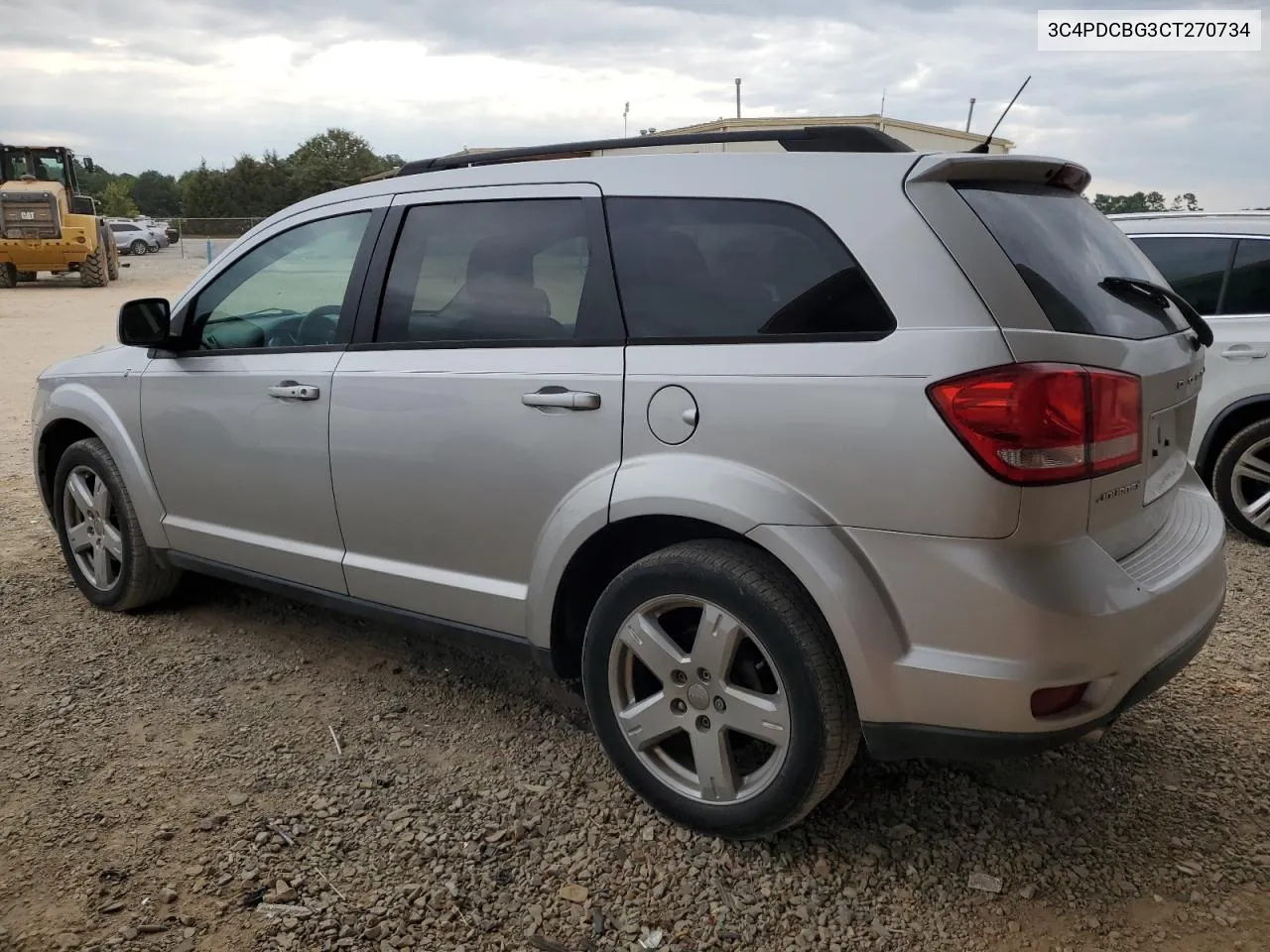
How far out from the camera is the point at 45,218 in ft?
77.3

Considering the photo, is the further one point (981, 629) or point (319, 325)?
point (319, 325)

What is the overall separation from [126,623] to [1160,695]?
4053 mm

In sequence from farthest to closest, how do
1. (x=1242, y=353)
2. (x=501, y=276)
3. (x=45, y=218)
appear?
(x=45, y=218) < (x=1242, y=353) < (x=501, y=276)

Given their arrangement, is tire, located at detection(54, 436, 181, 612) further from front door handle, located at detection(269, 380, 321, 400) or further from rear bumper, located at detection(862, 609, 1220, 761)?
rear bumper, located at detection(862, 609, 1220, 761)

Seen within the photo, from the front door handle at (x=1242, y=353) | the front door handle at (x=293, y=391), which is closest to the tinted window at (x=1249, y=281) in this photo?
the front door handle at (x=1242, y=353)

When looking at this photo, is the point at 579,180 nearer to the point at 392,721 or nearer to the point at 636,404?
the point at 636,404

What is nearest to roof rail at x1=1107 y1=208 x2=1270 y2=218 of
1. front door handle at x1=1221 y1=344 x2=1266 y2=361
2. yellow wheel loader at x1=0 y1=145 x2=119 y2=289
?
front door handle at x1=1221 y1=344 x2=1266 y2=361

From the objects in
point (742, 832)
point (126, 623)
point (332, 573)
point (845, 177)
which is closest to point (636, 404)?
point (845, 177)

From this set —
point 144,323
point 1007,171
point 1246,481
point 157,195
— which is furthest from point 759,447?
point 157,195

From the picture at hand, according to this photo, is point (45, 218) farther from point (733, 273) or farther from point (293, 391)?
point (733, 273)

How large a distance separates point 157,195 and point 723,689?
10986 cm

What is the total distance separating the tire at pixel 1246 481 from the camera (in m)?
5.25

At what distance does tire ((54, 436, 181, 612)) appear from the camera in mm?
4211

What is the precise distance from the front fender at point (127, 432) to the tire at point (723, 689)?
7.37ft
